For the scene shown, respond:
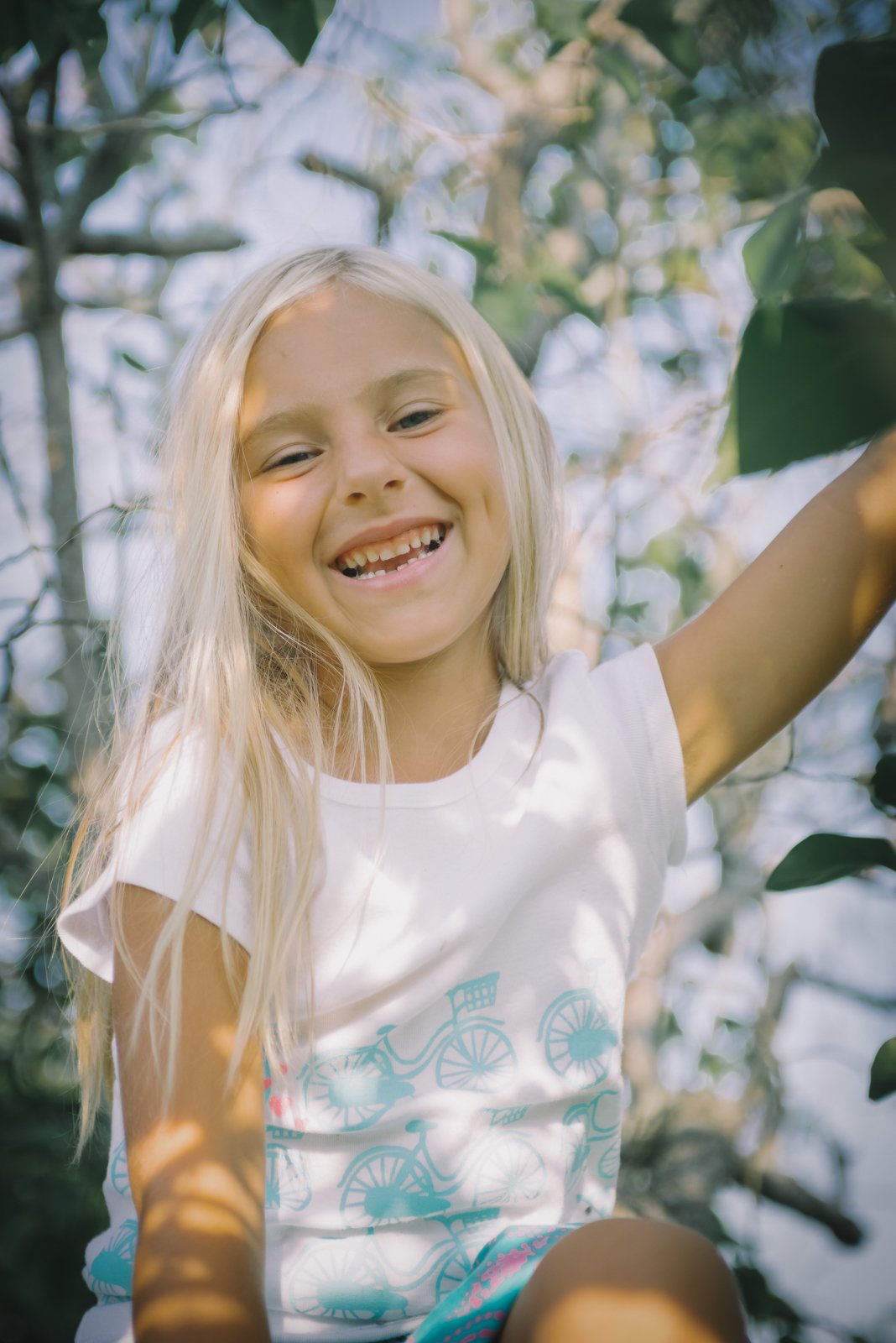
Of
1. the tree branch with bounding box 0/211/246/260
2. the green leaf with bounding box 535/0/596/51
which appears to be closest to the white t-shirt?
the green leaf with bounding box 535/0/596/51

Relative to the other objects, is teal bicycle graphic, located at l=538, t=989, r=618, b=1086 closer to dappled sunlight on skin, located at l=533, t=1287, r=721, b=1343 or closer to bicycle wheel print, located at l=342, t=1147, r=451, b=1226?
bicycle wheel print, located at l=342, t=1147, r=451, b=1226

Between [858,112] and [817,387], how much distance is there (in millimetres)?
175

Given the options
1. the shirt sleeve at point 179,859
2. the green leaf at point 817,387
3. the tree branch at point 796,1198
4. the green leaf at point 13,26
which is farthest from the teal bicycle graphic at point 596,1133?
the green leaf at point 13,26

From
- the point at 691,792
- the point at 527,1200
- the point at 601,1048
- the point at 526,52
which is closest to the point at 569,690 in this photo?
the point at 691,792

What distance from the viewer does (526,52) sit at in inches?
107

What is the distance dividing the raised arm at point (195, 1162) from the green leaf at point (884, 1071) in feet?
2.11

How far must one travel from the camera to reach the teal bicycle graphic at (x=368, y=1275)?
4.40ft

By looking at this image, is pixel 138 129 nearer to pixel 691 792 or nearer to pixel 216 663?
pixel 216 663

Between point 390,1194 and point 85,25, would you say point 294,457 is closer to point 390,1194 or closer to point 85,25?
point 85,25

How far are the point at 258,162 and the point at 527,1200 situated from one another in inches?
91.9

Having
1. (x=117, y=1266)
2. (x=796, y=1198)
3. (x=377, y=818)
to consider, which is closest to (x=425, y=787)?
(x=377, y=818)

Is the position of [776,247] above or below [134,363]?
above

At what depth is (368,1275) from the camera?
1.36 metres

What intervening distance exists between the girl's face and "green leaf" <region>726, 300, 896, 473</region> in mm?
810
